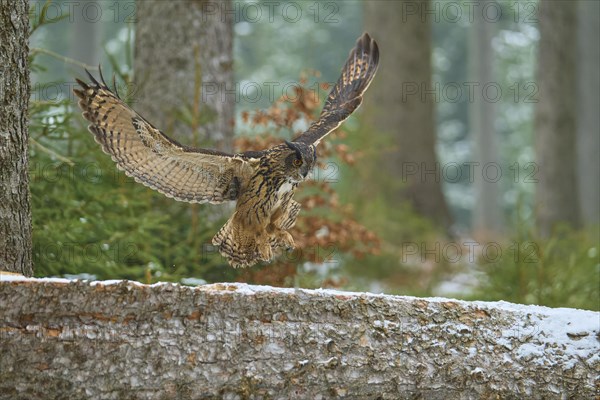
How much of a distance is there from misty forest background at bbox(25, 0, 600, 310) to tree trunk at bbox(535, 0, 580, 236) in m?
0.02

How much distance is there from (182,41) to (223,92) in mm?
583

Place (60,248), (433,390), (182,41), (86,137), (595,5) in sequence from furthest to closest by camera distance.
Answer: (595,5), (182,41), (86,137), (60,248), (433,390)

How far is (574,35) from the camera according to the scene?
512 inches

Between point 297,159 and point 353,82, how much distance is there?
1213 millimetres

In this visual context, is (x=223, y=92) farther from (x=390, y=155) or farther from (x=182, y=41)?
(x=390, y=155)

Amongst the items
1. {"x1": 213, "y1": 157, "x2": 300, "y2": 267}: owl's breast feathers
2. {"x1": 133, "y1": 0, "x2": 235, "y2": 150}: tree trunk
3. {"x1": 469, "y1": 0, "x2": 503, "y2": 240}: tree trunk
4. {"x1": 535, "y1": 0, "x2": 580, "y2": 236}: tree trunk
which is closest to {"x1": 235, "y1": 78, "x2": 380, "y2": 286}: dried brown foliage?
{"x1": 133, "y1": 0, "x2": 235, "y2": 150}: tree trunk

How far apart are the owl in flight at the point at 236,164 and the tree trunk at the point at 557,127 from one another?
772 cm

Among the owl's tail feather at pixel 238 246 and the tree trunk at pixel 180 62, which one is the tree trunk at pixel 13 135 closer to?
the owl's tail feather at pixel 238 246

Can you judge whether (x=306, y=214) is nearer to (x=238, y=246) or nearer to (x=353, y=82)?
(x=353, y=82)

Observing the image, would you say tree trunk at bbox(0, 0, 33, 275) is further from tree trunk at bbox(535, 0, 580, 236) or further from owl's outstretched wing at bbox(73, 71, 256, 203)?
tree trunk at bbox(535, 0, 580, 236)

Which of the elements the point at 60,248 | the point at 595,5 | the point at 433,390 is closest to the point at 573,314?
the point at 433,390

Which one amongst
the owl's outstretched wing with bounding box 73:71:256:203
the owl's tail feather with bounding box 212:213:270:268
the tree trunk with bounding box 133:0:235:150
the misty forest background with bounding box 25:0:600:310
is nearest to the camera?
the owl's outstretched wing with bounding box 73:71:256:203

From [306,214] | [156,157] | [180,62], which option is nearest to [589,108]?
A: [306,214]

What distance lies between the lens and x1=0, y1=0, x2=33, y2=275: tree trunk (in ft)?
13.0
